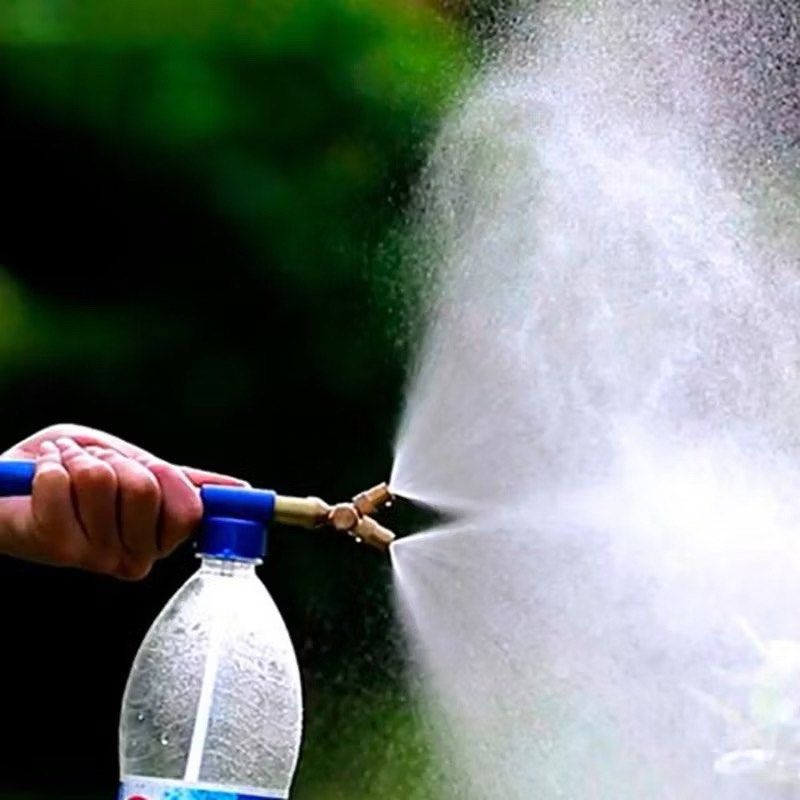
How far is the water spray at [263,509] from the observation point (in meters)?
1.78

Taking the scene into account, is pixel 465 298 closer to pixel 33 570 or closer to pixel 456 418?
pixel 456 418

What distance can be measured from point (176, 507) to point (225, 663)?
0.12 meters

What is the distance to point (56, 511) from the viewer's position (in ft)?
5.93

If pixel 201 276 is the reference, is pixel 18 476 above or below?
below

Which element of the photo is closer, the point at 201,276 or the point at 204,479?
the point at 204,479

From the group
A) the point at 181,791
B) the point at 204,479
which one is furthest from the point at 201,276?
the point at 181,791

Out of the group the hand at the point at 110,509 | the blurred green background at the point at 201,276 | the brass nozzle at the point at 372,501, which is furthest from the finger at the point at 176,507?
the blurred green background at the point at 201,276

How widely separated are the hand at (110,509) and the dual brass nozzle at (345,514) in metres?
0.06

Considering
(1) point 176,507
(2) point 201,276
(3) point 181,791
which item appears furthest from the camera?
(2) point 201,276

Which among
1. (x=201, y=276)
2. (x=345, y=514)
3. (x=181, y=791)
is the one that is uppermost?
(x=201, y=276)

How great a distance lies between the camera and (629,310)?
2.30m

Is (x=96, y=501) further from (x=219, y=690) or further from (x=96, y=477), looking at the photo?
(x=219, y=690)

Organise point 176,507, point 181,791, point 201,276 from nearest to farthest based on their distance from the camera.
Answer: point 181,791, point 176,507, point 201,276

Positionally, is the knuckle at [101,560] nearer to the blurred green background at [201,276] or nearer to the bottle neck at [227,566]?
the bottle neck at [227,566]
